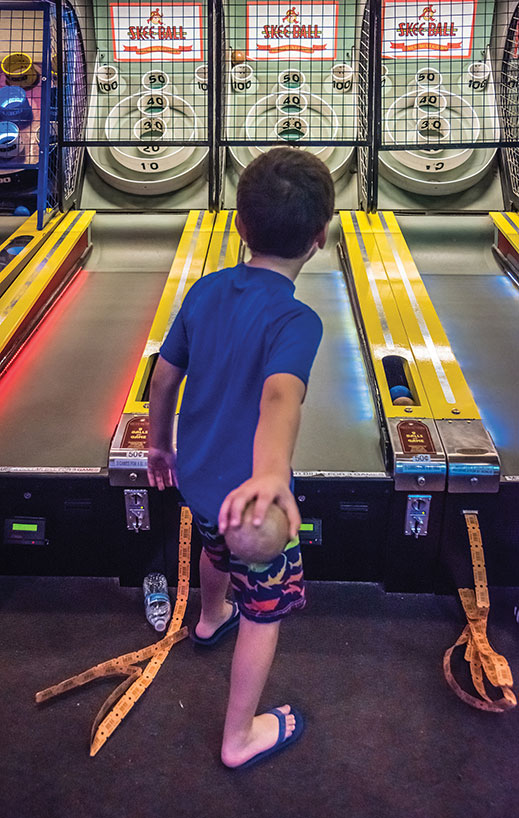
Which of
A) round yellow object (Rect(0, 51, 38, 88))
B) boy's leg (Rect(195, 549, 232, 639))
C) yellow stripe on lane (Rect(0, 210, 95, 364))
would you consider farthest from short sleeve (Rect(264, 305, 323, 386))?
round yellow object (Rect(0, 51, 38, 88))

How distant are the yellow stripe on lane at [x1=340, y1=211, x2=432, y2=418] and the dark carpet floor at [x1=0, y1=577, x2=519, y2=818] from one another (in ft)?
2.23

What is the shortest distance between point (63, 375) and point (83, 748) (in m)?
1.47

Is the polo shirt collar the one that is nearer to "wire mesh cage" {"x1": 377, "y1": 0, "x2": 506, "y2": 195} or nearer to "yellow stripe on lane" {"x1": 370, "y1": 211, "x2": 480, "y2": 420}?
"yellow stripe on lane" {"x1": 370, "y1": 211, "x2": 480, "y2": 420}

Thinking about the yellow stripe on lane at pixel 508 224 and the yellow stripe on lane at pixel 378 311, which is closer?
the yellow stripe on lane at pixel 378 311

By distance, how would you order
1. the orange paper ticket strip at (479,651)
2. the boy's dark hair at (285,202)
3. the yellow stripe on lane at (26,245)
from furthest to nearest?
the yellow stripe on lane at (26,245), the orange paper ticket strip at (479,651), the boy's dark hair at (285,202)

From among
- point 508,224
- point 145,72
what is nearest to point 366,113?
point 508,224

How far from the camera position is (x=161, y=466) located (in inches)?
69.2

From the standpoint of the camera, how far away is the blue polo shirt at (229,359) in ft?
4.17

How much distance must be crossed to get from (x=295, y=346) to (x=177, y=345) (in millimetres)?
377

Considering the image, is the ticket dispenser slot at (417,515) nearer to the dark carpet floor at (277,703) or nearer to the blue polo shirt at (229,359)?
the dark carpet floor at (277,703)

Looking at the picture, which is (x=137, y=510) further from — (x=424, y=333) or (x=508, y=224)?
(x=508, y=224)

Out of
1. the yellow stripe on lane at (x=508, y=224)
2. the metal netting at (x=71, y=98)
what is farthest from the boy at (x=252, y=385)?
A: the metal netting at (x=71, y=98)

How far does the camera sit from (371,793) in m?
1.60

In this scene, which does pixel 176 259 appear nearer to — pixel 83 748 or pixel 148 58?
pixel 148 58
